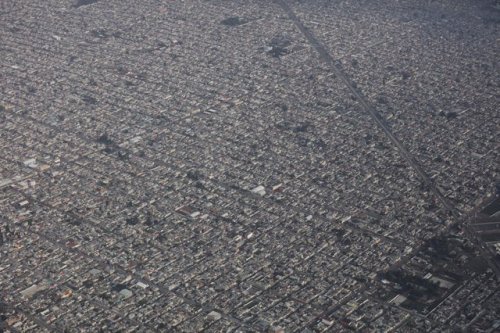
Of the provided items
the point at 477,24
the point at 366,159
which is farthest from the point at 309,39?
the point at 366,159

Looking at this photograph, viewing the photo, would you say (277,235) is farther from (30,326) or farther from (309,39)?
(309,39)

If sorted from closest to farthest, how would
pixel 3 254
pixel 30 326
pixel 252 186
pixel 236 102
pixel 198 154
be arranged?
pixel 30 326, pixel 3 254, pixel 252 186, pixel 198 154, pixel 236 102

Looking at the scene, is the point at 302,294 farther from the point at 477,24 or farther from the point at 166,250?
the point at 477,24

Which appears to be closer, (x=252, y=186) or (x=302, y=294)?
(x=302, y=294)

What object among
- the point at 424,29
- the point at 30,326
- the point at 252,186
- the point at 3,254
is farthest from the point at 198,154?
the point at 424,29

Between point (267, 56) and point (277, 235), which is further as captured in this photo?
point (267, 56)

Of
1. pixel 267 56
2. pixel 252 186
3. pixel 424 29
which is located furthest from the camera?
pixel 424 29
